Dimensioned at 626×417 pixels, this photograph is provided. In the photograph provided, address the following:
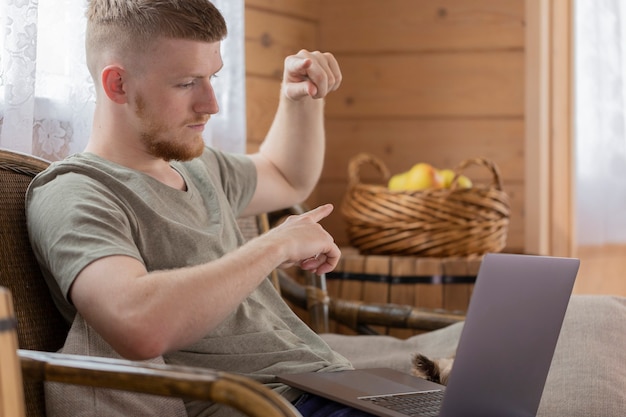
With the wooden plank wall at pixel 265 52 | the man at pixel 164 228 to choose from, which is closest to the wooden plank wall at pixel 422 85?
the wooden plank wall at pixel 265 52

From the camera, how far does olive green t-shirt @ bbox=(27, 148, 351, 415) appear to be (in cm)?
113

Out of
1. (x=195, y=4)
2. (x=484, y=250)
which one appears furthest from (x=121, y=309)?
(x=484, y=250)

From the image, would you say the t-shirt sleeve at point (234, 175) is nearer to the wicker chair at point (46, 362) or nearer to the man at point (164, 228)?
the man at point (164, 228)

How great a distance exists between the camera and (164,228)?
4.17 feet

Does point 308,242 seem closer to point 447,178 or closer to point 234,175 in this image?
point 234,175

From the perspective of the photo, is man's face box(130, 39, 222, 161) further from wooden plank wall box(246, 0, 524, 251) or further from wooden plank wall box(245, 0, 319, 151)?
wooden plank wall box(246, 0, 524, 251)

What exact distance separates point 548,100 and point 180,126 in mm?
1856

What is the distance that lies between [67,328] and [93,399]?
6.6 inches

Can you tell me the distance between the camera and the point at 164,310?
1058 millimetres

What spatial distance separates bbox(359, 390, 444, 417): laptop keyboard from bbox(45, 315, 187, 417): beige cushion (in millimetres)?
266

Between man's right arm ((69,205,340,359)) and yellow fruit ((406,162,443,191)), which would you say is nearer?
man's right arm ((69,205,340,359))

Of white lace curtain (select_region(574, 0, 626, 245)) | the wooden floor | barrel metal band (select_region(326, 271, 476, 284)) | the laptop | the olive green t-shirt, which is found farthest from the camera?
the wooden floor

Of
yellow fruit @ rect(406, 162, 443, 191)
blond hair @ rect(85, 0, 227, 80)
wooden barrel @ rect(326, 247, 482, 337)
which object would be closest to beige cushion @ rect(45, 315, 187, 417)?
blond hair @ rect(85, 0, 227, 80)

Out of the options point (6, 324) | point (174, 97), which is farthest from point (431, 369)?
point (6, 324)
